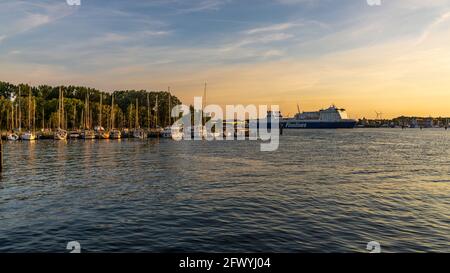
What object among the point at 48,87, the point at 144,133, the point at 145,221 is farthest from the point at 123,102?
the point at 145,221

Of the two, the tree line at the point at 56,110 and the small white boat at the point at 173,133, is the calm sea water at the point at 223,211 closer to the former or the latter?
the small white boat at the point at 173,133

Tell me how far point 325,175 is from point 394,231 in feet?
68.4

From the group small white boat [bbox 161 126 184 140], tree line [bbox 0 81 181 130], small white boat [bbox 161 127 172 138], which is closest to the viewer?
small white boat [bbox 161 126 184 140]

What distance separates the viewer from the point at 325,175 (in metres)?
38.9

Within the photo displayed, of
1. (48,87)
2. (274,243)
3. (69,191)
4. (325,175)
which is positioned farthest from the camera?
(48,87)

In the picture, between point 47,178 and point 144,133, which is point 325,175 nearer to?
point 47,178

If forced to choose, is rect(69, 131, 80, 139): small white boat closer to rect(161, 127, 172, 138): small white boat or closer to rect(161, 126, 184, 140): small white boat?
rect(161, 127, 172, 138): small white boat

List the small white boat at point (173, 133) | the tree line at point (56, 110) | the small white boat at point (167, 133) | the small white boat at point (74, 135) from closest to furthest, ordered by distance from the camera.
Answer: the small white boat at point (74, 135) → the small white boat at point (173, 133) → the small white boat at point (167, 133) → the tree line at point (56, 110)

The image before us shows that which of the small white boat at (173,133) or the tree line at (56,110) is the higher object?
the tree line at (56,110)

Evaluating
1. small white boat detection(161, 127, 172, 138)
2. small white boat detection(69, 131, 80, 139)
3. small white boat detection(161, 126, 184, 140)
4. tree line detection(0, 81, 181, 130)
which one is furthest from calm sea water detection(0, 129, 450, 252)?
tree line detection(0, 81, 181, 130)

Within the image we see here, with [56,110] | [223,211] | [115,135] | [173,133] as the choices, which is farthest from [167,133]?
[223,211]

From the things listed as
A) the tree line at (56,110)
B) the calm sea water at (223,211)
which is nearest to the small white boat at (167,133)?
the tree line at (56,110)
